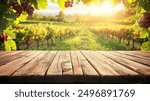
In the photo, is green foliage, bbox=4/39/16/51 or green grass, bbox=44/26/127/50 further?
green grass, bbox=44/26/127/50

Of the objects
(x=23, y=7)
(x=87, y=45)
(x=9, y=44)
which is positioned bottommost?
(x=87, y=45)

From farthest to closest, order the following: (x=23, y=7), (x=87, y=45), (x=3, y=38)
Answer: (x=87, y=45), (x=3, y=38), (x=23, y=7)

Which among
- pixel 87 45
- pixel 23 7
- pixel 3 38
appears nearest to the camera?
pixel 23 7

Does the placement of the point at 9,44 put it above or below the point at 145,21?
below

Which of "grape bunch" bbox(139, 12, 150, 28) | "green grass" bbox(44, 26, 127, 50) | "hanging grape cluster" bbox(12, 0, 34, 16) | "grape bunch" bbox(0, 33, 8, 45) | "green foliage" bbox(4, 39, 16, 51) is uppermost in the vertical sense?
"hanging grape cluster" bbox(12, 0, 34, 16)

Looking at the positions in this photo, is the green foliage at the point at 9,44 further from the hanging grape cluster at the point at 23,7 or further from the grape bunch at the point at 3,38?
the hanging grape cluster at the point at 23,7

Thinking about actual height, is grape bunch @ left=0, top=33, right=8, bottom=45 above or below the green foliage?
above

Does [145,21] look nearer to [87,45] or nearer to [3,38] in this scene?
[3,38]

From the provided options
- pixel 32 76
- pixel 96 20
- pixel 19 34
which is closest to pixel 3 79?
pixel 32 76

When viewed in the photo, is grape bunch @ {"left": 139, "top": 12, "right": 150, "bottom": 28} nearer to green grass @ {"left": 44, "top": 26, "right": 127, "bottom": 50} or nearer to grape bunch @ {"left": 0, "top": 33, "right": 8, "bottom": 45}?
grape bunch @ {"left": 0, "top": 33, "right": 8, "bottom": 45}

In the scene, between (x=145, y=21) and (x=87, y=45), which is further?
(x=87, y=45)

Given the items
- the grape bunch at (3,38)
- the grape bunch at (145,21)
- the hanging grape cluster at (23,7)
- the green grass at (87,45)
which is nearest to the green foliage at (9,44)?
the grape bunch at (3,38)

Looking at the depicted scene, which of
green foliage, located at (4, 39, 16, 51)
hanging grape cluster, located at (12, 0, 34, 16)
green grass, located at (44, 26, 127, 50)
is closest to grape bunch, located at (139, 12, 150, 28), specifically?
hanging grape cluster, located at (12, 0, 34, 16)

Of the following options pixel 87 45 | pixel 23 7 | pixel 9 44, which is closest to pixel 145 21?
pixel 23 7
